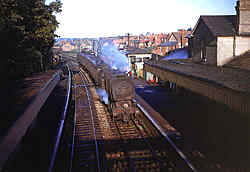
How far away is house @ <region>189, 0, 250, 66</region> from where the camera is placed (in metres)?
19.0

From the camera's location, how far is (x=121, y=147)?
10.2 m

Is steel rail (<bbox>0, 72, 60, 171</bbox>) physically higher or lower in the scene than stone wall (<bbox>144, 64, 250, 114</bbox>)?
lower

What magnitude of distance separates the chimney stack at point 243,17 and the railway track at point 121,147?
1329cm

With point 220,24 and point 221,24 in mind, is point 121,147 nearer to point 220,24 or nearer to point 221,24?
point 220,24

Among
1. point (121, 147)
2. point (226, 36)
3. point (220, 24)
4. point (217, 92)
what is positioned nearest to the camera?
point (217, 92)

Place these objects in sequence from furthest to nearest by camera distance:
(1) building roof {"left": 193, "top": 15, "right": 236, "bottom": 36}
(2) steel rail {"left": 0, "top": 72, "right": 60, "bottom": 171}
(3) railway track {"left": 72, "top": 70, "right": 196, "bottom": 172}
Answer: (1) building roof {"left": 193, "top": 15, "right": 236, "bottom": 36}, (3) railway track {"left": 72, "top": 70, "right": 196, "bottom": 172}, (2) steel rail {"left": 0, "top": 72, "right": 60, "bottom": 171}

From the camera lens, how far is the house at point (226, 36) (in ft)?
62.4

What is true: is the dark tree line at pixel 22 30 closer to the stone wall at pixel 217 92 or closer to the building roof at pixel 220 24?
the stone wall at pixel 217 92

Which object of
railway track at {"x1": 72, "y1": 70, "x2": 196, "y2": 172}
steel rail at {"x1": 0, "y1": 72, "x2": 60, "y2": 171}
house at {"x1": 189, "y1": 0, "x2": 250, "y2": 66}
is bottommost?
railway track at {"x1": 72, "y1": 70, "x2": 196, "y2": 172}

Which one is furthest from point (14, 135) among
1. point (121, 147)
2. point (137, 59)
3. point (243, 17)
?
point (137, 59)

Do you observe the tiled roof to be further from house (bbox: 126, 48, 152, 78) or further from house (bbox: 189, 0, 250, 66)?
house (bbox: 126, 48, 152, 78)

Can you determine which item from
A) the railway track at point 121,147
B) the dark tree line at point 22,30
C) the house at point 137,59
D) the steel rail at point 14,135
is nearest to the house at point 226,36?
the railway track at point 121,147

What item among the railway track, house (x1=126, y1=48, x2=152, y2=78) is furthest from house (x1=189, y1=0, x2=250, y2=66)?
house (x1=126, y1=48, x2=152, y2=78)

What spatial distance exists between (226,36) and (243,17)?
3042 millimetres
